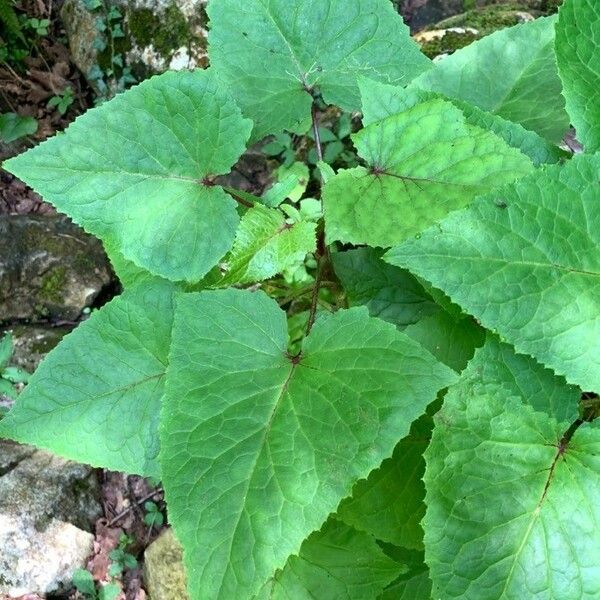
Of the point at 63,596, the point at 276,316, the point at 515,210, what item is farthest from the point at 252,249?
the point at 63,596

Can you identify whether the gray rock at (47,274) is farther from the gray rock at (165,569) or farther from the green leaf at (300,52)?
the green leaf at (300,52)

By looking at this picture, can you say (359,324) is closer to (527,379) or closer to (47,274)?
(527,379)

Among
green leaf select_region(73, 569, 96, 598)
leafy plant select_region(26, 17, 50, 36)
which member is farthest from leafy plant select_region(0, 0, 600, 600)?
leafy plant select_region(26, 17, 50, 36)

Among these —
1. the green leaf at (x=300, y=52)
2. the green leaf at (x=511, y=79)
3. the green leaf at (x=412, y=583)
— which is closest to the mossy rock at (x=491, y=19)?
the green leaf at (x=511, y=79)

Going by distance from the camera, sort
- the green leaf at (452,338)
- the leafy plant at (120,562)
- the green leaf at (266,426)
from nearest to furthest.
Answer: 1. the green leaf at (266,426)
2. the green leaf at (452,338)
3. the leafy plant at (120,562)

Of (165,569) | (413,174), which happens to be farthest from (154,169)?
(165,569)

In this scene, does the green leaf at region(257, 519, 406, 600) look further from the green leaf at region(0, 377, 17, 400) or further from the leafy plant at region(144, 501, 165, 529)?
the green leaf at region(0, 377, 17, 400)
